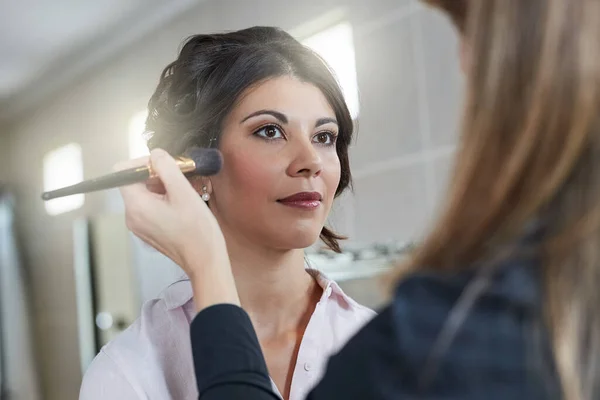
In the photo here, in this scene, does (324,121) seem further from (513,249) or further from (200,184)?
(513,249)

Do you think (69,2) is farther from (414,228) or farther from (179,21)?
(414,228)

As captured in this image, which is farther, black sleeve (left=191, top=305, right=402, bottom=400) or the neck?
the neck

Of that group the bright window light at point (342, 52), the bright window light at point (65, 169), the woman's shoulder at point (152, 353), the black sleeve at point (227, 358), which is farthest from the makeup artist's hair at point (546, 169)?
the bright window light at point (65, 169)

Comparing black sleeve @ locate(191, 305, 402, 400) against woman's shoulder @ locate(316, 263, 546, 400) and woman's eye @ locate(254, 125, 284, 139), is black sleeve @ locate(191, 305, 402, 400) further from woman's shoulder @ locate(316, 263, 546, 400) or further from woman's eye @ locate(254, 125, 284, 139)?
woman's eye @ locate(254, 125, 284, 139)

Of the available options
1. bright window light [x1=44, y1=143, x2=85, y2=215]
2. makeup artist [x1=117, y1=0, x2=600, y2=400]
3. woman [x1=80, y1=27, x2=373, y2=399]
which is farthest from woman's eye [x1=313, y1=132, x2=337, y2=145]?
bright window light [x1=44, y1=143, x2=85, y2=215]

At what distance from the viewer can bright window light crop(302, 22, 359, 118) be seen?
2.88ft

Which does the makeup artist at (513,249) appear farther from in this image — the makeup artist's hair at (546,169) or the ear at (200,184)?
the ear at (200,184)

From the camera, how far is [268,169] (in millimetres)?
707

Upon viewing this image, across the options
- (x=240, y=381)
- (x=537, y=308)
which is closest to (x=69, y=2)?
(x=240, y=381)

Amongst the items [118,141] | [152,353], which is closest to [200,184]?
[152,353]

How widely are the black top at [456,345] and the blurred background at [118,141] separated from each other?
53cm

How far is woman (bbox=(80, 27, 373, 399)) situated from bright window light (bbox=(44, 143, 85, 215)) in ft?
3.49

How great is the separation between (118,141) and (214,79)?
3.26ft

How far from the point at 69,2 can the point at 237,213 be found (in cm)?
133
